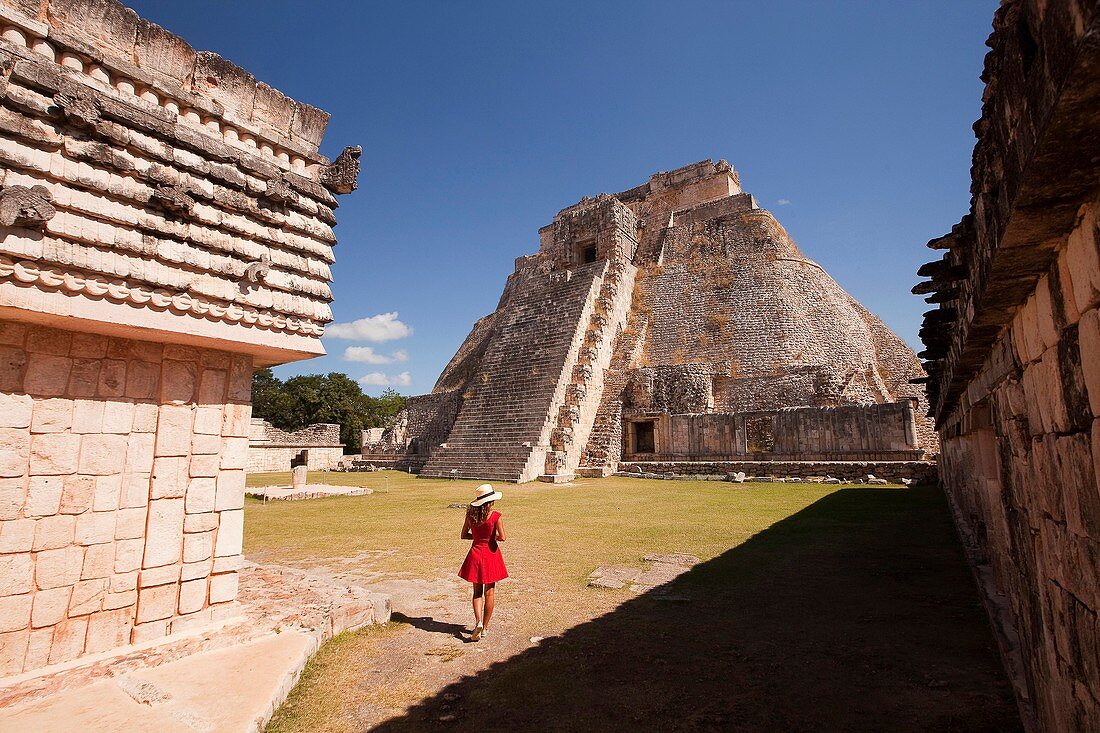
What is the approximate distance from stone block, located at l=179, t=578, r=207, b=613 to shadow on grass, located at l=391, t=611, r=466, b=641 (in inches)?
58.5

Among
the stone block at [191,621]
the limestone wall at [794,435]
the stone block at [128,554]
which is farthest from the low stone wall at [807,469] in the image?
the stone block at [128,554]

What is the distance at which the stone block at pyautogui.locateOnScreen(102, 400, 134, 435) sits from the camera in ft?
12.3

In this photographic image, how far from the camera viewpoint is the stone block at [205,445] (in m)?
4.13

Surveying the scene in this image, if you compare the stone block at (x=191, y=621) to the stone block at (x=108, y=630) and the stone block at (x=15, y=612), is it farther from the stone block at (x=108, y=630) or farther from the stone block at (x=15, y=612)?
the stone block at (x=15, y=612)

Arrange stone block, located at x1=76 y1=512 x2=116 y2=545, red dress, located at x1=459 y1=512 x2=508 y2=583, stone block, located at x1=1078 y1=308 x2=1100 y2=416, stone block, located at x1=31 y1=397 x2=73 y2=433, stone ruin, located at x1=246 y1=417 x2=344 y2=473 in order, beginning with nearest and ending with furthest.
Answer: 1. stone block, located at x1=1078 y1=308 x2=1100 y2=416
2. stone block, located at x1=31 y1=397 x2=73 y2=433
3. stone block, located at x1=76 y1=512 x2=116 y2=545
4. red dress, located at x1=459 y1=512 x2=508 y2=583
5. stone ruin, located at x1=246 y1=417 x2=344 y2=473

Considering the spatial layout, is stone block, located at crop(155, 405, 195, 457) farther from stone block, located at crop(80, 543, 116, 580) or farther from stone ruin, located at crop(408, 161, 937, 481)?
stone ruin, located at crop(408, 161, 937, 481)

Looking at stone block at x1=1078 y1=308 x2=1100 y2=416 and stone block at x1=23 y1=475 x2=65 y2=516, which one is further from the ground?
stone block at x1=1078 y1=308 x2=1100 y2=416

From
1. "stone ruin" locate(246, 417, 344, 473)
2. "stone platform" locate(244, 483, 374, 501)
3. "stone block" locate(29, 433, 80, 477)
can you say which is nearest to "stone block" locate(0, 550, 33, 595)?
"stone block" locate(29, 433, 80, 477)

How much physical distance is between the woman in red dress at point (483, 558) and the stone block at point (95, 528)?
7.87 feet

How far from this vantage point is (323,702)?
130 inches

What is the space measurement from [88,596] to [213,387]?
155 cm

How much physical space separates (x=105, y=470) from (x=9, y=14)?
9.55ft

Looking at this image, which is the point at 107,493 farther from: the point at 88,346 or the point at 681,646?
the point at 681,646

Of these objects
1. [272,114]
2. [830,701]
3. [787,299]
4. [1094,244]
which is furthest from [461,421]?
[1094,244]
